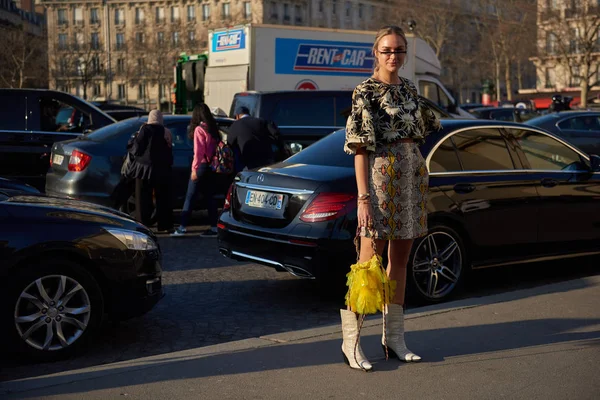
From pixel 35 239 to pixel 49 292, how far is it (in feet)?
1.13

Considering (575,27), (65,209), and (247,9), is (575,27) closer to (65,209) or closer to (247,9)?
(247,9)

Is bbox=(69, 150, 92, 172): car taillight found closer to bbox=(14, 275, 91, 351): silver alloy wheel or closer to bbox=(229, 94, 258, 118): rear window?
bbox=(229, 94, 258, 118): rear window

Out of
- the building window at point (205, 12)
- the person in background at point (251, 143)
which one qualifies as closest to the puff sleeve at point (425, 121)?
the person in background at point (251, 143)

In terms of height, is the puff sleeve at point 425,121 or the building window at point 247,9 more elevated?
the building window at point 247,9

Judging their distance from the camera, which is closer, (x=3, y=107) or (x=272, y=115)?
(x=3, y=107)

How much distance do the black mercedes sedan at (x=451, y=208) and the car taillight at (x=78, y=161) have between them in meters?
4.18

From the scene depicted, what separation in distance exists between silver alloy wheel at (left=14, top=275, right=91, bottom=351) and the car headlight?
45 cm

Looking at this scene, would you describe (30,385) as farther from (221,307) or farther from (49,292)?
(221,307)

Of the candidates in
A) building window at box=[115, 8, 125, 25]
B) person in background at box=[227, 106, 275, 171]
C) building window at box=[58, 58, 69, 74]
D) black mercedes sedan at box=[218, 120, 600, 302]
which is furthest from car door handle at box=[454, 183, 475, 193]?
building window at box=[115, 8, 125, 25]

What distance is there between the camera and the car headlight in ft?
20.1

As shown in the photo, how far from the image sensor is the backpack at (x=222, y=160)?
11.3 m

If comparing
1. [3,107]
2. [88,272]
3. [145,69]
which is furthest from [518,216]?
[145,69]

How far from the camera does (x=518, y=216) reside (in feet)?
25.9

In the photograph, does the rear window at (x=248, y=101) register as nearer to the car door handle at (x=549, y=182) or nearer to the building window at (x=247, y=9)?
the car door handle at (x=549, y=182)
